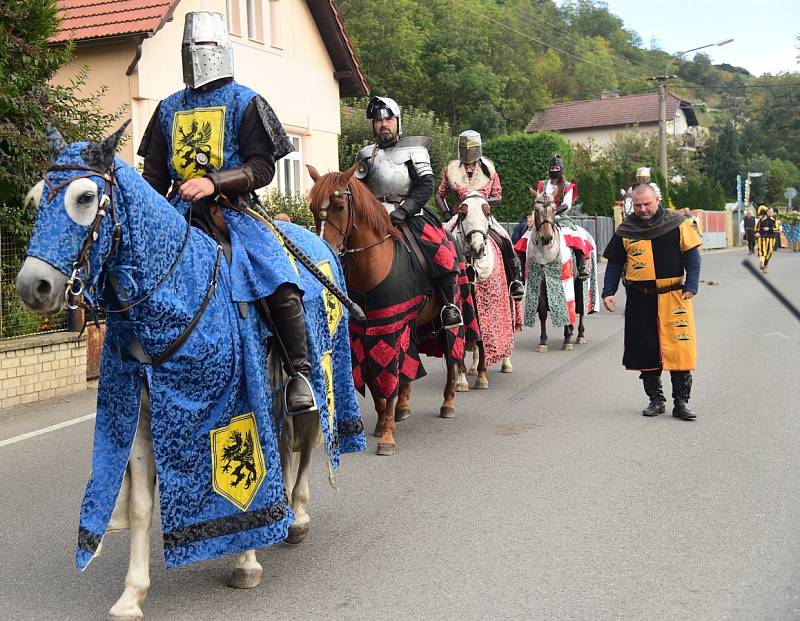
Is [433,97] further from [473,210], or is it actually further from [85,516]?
[85,516]

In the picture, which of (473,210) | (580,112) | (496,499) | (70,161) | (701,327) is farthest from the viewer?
(580,112)

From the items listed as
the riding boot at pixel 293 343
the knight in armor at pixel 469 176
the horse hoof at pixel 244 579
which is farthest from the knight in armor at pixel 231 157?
the knight in armor at pixel 469 176

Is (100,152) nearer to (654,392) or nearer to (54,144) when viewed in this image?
(54,144)

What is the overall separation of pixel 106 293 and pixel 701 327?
12.2 meters

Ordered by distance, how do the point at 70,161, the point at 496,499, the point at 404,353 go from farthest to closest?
the point at 404,353
the point at 496,499
the point at 70,161

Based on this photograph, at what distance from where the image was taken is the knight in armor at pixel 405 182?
7480 millimetres

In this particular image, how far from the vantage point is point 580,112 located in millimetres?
72438

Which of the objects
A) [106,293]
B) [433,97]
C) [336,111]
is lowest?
[106,293]

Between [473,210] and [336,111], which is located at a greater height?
[336,111]

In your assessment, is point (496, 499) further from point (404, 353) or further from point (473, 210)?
point (473, 210)

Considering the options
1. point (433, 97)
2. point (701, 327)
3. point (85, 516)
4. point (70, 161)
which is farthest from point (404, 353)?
point (433, 97)

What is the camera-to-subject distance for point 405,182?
7.57m

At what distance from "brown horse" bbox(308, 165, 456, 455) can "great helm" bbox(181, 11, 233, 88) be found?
2.16 metres

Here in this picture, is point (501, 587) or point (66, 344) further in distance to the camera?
point (66, 344)
